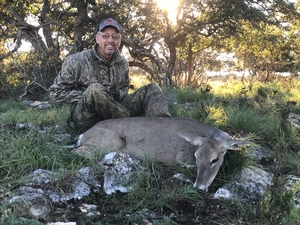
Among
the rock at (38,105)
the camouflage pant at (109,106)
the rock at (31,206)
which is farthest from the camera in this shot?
the rock at (38,105)

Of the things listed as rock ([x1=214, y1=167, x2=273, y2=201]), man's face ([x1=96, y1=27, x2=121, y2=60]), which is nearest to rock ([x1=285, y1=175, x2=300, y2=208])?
rock ([x1=214, y1=167, x2=273, y2=201])

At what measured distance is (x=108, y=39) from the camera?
5.44 metres

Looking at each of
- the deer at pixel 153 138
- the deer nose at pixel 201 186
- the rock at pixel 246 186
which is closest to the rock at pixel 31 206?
the deer at pixel 153 138

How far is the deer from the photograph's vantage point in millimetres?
4461

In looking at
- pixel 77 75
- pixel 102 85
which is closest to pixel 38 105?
pixel 77 75

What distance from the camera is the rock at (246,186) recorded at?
3568mm

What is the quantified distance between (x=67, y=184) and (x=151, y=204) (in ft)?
2.90

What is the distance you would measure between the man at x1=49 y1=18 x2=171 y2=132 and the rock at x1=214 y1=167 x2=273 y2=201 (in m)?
1.89

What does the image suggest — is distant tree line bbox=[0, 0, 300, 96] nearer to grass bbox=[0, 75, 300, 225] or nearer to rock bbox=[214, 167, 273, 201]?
grass bbox=[0, 75, 300, 225]

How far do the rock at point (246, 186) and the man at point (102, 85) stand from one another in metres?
1.89

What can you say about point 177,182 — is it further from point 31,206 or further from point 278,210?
point 31,206

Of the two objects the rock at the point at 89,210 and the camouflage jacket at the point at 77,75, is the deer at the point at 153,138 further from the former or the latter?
the rock at the point at 89,210

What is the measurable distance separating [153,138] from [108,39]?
1785 mm

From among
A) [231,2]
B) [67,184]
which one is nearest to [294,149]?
[67,184]
